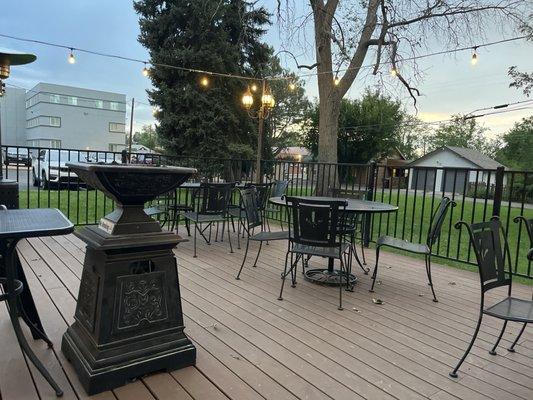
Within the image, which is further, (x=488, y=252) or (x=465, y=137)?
(x=465, y=137)

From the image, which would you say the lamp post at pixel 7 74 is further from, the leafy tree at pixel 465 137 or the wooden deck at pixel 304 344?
the leafy tree at pixel 465 137

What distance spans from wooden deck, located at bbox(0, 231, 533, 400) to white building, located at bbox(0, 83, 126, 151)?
3570 cm

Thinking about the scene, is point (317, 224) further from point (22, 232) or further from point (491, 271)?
point (22, 232)

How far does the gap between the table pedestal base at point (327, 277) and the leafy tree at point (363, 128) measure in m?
18.8

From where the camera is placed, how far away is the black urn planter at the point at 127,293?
1714 millimetres

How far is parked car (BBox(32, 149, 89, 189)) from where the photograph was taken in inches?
182

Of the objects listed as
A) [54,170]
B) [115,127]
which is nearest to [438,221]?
[54,170]

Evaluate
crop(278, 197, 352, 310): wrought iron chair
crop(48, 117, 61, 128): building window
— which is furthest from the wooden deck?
crop(48, 117, 61, 128): building window

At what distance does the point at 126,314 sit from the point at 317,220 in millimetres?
1599

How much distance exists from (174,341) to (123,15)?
16.0m

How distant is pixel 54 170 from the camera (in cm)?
1138

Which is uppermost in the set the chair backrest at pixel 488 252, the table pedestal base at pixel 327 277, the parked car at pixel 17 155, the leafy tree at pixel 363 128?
the leafy tree at pixel 363 128

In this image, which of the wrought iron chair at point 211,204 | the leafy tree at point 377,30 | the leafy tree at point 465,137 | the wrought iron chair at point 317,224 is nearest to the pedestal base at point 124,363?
the wrought iron chair at point 317,224

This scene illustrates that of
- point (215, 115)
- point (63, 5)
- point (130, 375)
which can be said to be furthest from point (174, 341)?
Result: point (63, 5)
